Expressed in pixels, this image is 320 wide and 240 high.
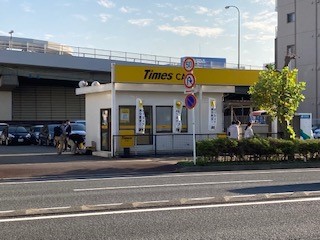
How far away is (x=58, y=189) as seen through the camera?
478 inches

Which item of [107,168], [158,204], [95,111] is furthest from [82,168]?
[158,204]

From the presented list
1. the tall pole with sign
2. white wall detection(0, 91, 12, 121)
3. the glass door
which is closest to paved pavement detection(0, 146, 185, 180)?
the tall pole with sign

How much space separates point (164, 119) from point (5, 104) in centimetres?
3694

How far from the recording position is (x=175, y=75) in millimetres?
23984

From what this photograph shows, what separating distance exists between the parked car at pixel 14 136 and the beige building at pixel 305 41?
1251 inches

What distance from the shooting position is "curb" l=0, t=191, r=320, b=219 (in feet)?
28.7

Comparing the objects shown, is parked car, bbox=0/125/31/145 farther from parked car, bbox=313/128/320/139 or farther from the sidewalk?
parked car, bbox=313/128/320/139

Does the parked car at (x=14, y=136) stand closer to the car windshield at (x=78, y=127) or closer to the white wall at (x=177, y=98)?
the car windshield at (x=78, y=127)

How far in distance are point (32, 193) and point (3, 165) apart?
7624mm

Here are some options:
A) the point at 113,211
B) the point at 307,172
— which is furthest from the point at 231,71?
the point at 113,211

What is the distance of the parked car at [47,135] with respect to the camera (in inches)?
1355

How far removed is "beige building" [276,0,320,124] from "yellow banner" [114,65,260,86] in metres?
31.2

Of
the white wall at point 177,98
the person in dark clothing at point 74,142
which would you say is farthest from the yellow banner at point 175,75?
the person in dark clothing at point 74,142

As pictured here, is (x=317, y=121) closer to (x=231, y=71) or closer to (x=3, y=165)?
(x=231, y=71)
